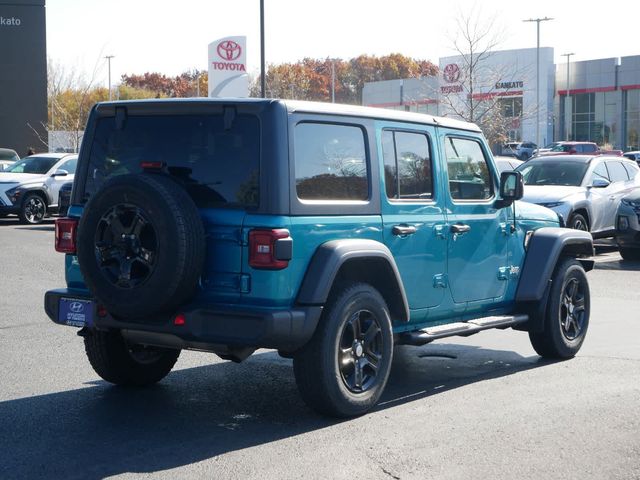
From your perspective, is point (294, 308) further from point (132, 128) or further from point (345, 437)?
point (132, 128)

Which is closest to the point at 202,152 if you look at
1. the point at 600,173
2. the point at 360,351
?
the point at 360,351

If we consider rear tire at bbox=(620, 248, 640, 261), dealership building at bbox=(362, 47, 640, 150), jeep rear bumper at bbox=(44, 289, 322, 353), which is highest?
dealership building at bbox=(362, 47, 640, 150)

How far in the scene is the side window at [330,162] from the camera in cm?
636

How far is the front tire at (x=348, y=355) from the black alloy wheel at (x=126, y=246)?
3.64 ft

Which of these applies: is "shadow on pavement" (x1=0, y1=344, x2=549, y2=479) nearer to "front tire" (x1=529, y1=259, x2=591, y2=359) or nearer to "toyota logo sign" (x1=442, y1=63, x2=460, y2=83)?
"front tire" (x1=529, y1=259, x2=591, y2=359)

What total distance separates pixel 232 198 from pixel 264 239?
387mm

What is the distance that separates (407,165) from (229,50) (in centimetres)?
2251

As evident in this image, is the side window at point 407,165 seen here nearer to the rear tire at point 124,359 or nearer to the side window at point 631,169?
the rear tire at point 124,359

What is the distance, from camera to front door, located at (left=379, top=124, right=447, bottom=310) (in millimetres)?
7000

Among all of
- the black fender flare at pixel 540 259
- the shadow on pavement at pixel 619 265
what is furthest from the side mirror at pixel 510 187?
the shadow on pavement at pixel 619 265

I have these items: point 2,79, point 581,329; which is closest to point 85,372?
point 581,329

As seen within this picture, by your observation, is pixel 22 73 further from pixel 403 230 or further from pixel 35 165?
pixel 403 230

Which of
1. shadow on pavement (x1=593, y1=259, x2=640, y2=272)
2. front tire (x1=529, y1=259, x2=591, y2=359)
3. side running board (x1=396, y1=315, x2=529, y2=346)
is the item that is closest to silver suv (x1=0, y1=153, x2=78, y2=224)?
shadow on pavement (x1=593, y1=259, x2=640, y2=272)

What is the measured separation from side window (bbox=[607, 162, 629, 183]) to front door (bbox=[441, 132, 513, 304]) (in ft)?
36.1
